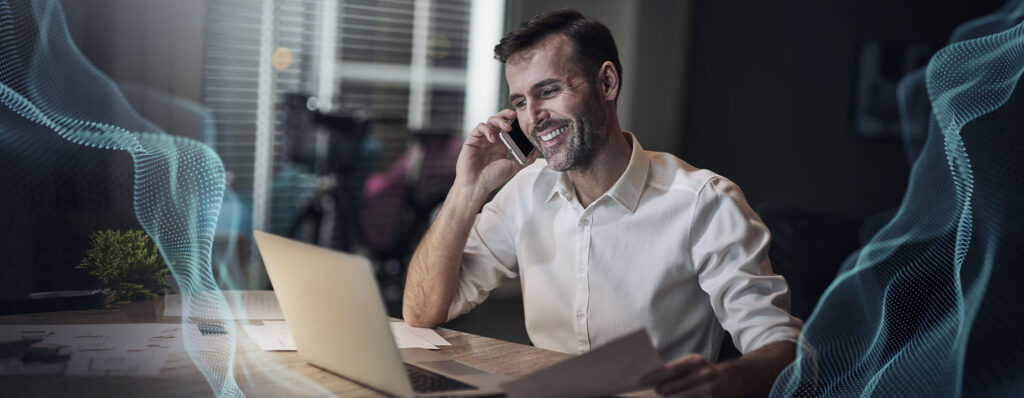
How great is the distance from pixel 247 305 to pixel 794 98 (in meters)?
4.43

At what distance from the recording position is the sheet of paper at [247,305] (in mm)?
1661

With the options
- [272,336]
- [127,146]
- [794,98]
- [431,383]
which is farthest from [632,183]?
[794,98]

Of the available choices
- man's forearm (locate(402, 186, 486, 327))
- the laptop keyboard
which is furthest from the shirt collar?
the laptop keyboard

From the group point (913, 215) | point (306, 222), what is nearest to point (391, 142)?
point (306, 222)

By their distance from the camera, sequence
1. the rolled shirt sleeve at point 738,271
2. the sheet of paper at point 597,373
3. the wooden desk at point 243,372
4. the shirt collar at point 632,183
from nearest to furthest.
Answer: the sheet of paper at point 597,373 → the wooden desk at point 243,372 → the rolled shirt sleeve at point 738,271 → the shirt collar at point 632,183

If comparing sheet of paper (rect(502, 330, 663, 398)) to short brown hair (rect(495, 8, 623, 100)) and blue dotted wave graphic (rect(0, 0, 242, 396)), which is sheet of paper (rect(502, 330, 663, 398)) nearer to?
blue dotted wave graphic (rect(0, 0, 242, 396))

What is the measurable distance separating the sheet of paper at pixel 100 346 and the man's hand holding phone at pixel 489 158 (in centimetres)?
60

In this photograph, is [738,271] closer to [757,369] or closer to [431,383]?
[757,369]

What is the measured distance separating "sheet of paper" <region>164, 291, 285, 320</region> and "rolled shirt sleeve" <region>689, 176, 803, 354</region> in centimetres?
80

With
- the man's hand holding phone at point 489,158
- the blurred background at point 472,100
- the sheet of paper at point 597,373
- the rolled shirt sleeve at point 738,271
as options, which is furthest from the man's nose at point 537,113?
the blurred background at point 472,100

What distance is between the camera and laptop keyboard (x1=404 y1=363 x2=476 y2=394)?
4.06ft

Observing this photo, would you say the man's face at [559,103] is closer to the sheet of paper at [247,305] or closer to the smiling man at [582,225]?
the smiling man at [582,225]

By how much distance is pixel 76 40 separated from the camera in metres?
3.17

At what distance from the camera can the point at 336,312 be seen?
1.23 metres
